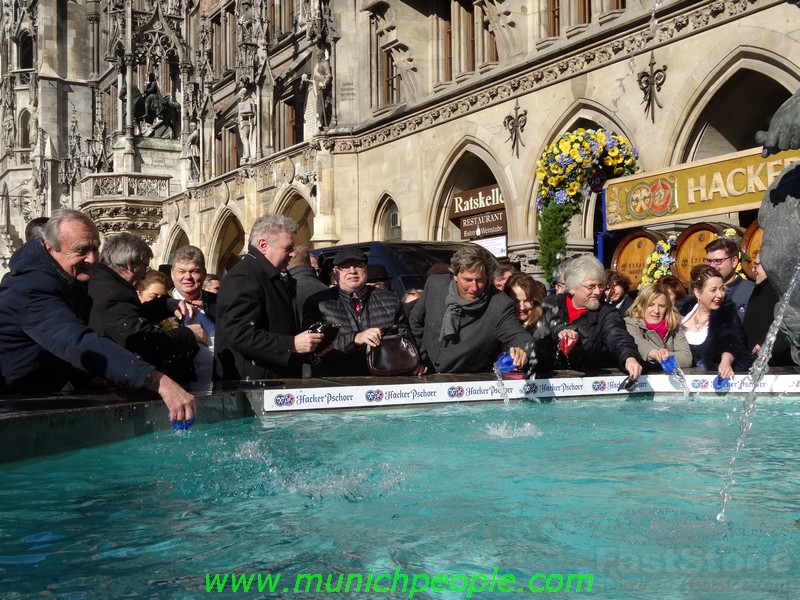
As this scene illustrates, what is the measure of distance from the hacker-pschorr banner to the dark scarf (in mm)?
Answer: 624

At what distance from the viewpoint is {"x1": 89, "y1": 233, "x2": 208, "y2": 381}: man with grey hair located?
5.86m

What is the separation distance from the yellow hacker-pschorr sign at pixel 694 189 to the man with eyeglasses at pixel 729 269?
3706 millimetres

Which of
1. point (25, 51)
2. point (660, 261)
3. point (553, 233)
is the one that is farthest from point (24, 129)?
point (660, 261)

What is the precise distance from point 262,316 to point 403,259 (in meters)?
4.37

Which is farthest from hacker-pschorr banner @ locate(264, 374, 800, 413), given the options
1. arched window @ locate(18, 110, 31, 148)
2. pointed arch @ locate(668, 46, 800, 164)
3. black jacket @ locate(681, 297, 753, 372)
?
arched window @ locate(18, 110, 31, 148)

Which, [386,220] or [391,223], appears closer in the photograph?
[391,223]

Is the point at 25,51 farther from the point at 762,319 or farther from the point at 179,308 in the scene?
the point at 762,319

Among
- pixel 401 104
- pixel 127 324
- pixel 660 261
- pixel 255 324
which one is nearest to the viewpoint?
pixel 127 324

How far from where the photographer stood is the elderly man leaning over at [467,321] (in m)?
6.82

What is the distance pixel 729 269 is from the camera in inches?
328

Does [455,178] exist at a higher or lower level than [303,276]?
higher

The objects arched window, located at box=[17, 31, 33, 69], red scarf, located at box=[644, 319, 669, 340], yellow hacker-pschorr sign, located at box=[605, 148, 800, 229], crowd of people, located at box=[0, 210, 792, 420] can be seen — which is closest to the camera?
crowd of people, located at box=[0, 210, 792, 420]

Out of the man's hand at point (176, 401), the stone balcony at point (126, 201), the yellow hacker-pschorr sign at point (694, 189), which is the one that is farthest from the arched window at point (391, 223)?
the man's hand at point (176, 401)

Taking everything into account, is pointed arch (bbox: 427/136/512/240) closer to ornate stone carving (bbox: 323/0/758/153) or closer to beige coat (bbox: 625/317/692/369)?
ornate stone carving (bbox: 323/0/758/153)
